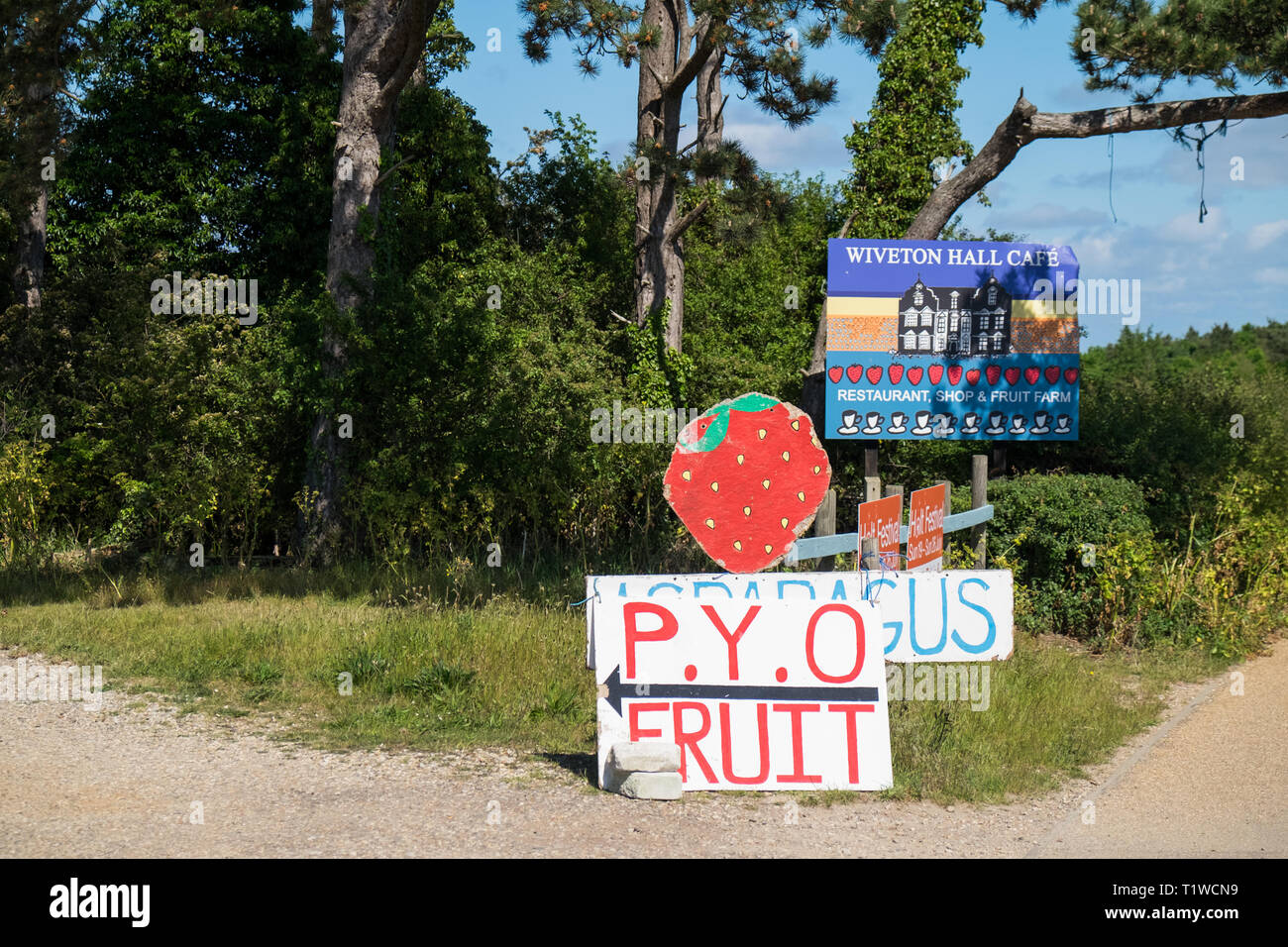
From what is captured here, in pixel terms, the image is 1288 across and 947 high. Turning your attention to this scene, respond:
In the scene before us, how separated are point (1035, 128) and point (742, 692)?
29.6 feet

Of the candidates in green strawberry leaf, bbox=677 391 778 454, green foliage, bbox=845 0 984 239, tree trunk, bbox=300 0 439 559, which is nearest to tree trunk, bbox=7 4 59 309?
tree trunk, bbox=300 0 439 559

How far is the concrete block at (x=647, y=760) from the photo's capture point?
6305mm

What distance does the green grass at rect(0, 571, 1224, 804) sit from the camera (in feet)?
23.8

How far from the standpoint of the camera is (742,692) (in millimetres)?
6621

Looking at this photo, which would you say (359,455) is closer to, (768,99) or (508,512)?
(508,512)

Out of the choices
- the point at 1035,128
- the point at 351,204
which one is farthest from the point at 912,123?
the point at 351,204

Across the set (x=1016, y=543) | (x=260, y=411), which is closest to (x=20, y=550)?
(x=260, y=411)

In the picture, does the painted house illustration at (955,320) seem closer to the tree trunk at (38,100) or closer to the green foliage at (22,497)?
the tree trunk at (38,100)

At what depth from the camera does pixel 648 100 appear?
16.3 m

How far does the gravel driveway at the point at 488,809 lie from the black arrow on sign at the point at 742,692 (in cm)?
55

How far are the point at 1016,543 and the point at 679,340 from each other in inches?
268

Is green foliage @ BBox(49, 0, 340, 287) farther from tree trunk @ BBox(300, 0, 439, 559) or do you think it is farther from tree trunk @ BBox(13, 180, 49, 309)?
tree trunk @ BBox(300, 0, 439, 559)

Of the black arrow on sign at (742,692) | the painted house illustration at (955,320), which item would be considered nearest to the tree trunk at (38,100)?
the black arrow on sign at (742,692)

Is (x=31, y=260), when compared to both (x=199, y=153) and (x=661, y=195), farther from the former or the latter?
(x=661, y=195)
